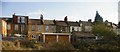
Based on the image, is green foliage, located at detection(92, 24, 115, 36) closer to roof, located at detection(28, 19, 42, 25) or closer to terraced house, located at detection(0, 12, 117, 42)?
terraced house, located at detection(0, 12, 117, 42)

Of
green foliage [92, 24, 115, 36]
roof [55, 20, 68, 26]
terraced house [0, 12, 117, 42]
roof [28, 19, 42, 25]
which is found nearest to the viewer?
green foliage [92, 24, 115, 36]

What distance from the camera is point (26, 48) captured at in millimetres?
19453

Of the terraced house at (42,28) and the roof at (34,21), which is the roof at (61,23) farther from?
the roof at (34,21)

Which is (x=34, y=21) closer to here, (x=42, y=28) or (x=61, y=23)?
(x=42, y=28)

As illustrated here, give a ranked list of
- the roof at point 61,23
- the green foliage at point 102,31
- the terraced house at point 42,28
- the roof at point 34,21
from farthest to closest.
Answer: the roof at point 61,23, the roof at point 34,21, the terraced house at point 42,28, the green foliage at point 102,31

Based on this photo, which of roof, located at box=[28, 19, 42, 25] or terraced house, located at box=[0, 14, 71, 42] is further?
roof, located at box=[28, 19, 42, 25]

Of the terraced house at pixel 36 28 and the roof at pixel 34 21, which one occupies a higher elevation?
the roof at pixel 34 21

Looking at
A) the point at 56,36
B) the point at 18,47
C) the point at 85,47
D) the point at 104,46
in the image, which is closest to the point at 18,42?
the point at 18,47

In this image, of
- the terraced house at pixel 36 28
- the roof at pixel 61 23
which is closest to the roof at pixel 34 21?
the terraced house at pixel 36 28

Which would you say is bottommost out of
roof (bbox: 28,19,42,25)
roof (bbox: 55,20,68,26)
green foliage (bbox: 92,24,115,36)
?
green foliage (bbox: 92,24,115,36)

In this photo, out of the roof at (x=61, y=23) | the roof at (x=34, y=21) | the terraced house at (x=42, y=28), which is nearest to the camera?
the terraced house at (x=42, y=28)

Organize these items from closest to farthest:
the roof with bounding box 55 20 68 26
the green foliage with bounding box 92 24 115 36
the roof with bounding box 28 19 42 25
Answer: the green foliage with bounding box 92 24 115 36 → the roof with bounding box 28 19 42 25 → the roof with bounding box 55 20 68 26

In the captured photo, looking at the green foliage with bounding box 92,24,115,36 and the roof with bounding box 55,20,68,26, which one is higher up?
the roof with bounding box 55,20,68,26

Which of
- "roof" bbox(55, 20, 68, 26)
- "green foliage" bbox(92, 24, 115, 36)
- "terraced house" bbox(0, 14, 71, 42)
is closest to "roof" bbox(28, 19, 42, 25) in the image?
"terraced house" bbox(0, 14, 71, 42)
